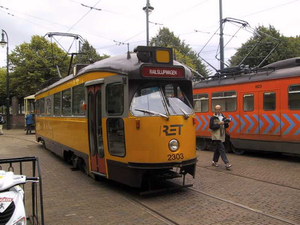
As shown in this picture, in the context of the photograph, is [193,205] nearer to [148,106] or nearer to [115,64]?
[148,106]

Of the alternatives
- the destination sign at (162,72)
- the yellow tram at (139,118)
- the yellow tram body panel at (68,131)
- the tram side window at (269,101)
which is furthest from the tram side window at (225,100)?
the yellow tram body panel at (68,131)

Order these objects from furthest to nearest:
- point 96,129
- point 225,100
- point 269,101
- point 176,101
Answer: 1. point 225,100
2. point 269,101
3. point 96,129
4. point 176,101

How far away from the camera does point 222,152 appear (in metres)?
8.44

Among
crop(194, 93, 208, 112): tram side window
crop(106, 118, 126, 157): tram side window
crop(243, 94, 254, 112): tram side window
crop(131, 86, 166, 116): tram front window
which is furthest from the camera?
crop(194, 93, 208, 112): tram side window

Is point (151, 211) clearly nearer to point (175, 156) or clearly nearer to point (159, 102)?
point (175, 156)

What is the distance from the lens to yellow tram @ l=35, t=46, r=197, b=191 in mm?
5504

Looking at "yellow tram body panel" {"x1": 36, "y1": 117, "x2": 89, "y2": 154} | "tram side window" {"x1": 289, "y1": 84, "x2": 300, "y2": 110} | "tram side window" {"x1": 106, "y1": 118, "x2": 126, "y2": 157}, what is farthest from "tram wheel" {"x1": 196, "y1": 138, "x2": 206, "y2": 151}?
"tram side window" {"x1": 106, "y1": 118, "x2": 126, "y2": 157}

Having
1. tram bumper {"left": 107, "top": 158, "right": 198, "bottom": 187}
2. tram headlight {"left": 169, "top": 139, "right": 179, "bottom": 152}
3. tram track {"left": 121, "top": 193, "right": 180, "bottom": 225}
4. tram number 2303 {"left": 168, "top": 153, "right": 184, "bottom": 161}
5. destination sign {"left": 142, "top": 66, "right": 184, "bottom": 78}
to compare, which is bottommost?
tram track {"left": 121, "top": 193, "right": 180, "bottom": 225}

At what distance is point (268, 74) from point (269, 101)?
969 mm

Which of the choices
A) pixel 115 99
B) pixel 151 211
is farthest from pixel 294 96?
pixel 151 211

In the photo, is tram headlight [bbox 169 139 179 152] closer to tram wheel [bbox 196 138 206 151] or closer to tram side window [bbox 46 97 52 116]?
tram side window [bbox 46 97 52 116]

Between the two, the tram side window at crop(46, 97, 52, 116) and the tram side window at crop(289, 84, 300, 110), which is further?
the tram side window at crop(46, 97, 52, 116)

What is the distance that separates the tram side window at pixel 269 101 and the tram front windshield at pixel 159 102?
4.93 m

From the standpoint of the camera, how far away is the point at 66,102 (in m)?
9.18
